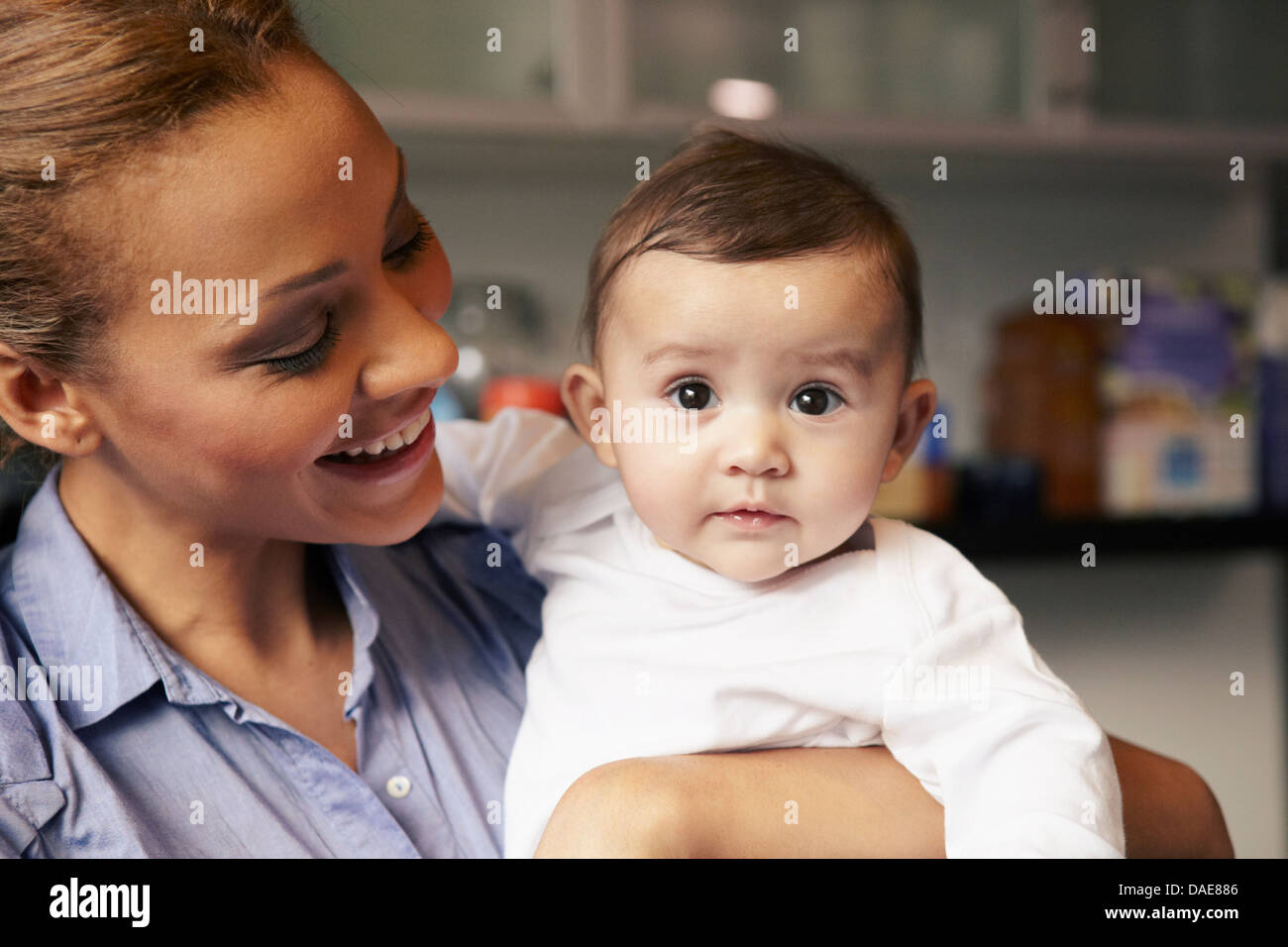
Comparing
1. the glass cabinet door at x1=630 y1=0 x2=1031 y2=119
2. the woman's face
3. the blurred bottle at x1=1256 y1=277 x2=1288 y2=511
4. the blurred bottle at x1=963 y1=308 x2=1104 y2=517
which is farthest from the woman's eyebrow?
the blurred bottle at x1=1256 y1=277 x2=1288 y2=511

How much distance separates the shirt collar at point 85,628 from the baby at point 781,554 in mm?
216

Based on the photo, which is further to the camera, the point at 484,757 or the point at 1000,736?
the point at 484,757

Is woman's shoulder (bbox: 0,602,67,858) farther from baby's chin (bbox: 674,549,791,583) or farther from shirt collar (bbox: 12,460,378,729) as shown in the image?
baby's chin (bbox: 674,549,791,583)

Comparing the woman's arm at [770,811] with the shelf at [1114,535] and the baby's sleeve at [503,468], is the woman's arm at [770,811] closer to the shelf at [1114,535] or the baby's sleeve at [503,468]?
Answer: the baby's sleeve at [503,468]

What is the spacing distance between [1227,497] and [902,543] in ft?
4.76

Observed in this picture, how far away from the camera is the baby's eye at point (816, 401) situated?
2.03ft

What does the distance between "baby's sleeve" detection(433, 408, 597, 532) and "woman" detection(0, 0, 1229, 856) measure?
0.12 metres

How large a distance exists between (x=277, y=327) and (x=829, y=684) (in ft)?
1.19

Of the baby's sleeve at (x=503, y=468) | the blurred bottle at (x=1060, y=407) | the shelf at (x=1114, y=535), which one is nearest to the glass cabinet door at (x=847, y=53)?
the blurred bottle at (x=1060, y=407)

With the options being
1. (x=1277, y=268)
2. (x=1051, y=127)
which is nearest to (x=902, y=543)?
(x=1051, y=127)

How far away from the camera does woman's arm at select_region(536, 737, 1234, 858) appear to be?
59cm
